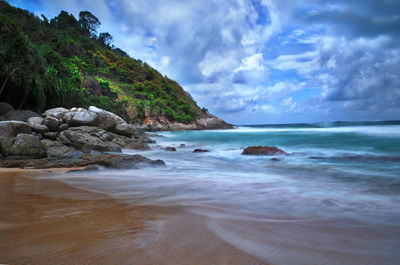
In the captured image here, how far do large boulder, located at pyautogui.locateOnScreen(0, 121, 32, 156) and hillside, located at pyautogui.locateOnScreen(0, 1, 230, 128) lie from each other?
583 cm

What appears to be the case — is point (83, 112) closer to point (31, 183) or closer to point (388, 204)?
point (31, 183)

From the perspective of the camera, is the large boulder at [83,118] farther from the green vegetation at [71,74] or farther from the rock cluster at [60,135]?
the green vegetation at [71,74]

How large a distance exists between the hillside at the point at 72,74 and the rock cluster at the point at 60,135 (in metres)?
2.67

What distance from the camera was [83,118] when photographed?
1181cm

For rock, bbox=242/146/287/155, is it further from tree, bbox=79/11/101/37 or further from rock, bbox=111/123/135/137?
Answer: tree, bbox=79/11/101/37

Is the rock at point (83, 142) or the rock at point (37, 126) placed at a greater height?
the rock at point (37, 126)

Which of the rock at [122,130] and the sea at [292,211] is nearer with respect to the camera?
the sea at [292,211]

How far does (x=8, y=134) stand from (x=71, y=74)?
13919 millimetres

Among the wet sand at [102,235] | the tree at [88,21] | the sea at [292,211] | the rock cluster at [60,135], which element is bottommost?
the sea at [292,211]

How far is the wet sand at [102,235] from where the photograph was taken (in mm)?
1480

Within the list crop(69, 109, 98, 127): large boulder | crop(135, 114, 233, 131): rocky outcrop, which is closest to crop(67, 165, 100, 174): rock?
crop(69, 109, 98, 127): large boulder

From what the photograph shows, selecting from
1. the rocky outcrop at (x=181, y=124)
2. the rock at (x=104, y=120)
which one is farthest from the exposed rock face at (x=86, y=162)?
the rocky outcrop at (x=181, y=124)

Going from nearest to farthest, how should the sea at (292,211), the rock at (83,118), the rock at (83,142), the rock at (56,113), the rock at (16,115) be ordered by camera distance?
the sea at (292,211)
the rock at (83,142)
the rock at (16,115)
the rock at (56,113)
the rock at (83,118)

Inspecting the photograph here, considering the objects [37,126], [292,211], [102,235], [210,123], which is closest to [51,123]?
[37,126]
